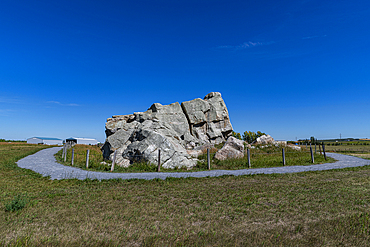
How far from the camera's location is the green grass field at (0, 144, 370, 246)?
14.0 feet

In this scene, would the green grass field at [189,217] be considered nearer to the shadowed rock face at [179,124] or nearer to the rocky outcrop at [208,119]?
the shadowed rock face at [179,124]

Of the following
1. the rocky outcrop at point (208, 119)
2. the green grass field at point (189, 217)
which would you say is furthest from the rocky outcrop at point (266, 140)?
the green grass field at point (189, 217)

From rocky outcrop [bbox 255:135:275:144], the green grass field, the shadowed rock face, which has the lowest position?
the green grass field

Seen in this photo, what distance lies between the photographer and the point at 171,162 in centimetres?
1697

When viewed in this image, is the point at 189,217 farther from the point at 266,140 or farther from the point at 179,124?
the point at 266,140

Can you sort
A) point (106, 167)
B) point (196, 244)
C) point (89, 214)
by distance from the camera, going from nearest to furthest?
point (196, 244) → point (89, 214) → point (106, 167)

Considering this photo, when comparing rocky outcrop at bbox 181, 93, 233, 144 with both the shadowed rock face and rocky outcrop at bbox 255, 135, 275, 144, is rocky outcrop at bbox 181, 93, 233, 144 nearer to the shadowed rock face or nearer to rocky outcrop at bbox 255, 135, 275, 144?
the shadowed rock face

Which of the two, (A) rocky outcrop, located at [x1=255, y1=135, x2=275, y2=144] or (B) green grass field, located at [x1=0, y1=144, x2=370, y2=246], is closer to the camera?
(B) green grass field, located at [x1=0, y1=144, x2=370, y2=246]

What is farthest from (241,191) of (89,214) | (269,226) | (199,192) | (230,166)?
(230,166)

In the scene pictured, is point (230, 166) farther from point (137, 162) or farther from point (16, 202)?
point (16, 202)

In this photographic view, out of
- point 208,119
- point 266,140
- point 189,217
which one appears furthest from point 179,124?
point 189,217

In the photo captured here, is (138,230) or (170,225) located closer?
(138,230)

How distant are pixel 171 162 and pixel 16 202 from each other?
1156 cm

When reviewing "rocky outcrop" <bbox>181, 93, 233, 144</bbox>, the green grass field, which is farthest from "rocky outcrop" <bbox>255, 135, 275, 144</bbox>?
the green grass field
